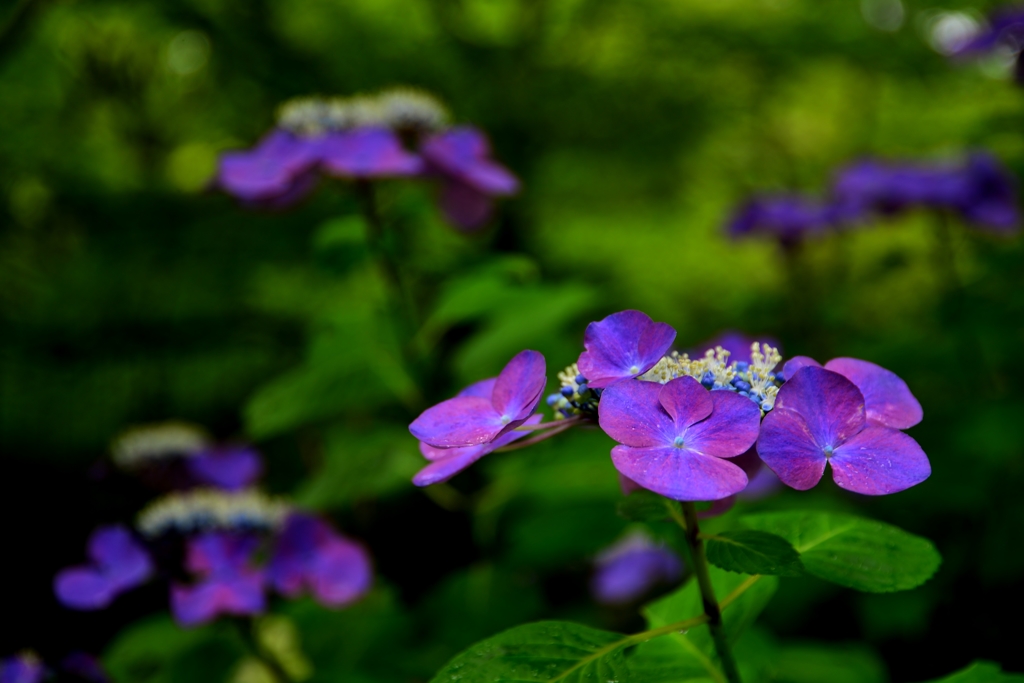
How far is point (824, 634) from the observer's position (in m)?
1.61

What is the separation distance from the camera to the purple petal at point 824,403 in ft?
1.44

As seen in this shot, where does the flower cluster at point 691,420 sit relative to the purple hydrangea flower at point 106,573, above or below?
above

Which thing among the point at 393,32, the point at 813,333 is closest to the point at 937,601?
the point at 813,333

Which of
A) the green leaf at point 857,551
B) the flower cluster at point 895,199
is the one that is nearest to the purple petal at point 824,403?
the green leaf at point 857,551

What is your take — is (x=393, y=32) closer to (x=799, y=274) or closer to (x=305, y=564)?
(x=799, y=274)

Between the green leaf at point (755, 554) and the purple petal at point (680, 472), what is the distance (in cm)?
8

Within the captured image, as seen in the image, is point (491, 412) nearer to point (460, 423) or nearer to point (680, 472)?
point (460, 423)

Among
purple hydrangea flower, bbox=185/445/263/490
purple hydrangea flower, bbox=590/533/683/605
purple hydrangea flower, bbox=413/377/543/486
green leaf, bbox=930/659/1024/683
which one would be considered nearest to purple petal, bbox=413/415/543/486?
purple hydrangea flower, bbox=413/377/543/486

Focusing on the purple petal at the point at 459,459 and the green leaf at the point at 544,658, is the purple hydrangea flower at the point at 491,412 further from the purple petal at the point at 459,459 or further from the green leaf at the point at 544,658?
the green leaf at the point at 544,658

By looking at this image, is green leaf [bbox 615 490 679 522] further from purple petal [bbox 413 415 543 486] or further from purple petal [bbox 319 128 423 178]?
purple petal [bbox 319 128 423 178]

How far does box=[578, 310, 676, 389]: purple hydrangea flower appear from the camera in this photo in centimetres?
47

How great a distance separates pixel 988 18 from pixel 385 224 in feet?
4.40

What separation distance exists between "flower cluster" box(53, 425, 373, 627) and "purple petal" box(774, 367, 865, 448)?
642 millimetres

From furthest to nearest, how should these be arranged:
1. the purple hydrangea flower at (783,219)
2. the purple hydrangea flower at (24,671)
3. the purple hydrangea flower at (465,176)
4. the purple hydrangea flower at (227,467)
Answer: the purple hydrangea flower at (783,219), the purple hydrangea flower at (227,467), the purple hydrangea flower at (465,176), the purple hydrangea flower at (24,671)
